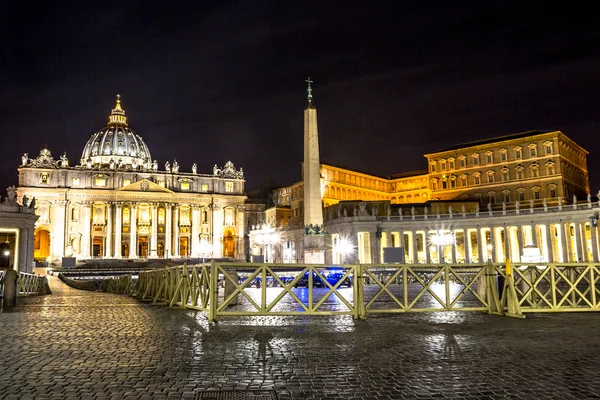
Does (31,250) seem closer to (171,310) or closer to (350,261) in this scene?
(171,310)

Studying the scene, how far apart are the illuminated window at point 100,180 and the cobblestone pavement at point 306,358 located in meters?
98.5

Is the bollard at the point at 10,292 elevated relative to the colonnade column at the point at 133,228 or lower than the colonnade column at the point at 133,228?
lower

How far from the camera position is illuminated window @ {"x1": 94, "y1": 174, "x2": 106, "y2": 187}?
350 ft

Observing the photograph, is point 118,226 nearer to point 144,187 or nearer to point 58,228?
point 144,187

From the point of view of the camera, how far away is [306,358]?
29.2 ft

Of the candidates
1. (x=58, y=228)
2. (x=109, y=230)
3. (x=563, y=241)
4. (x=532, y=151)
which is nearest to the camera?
(x=563, y=241)

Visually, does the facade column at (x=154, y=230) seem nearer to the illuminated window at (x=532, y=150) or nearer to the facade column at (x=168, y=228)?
the facade column at (x=168, y=228)

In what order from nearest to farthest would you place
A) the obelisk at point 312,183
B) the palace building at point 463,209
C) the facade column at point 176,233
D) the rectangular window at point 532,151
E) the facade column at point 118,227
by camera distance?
1. the obelisk at point 312,183
2. the palace building at point 463,209
3. the rectangular window at point 532,151
4. the facade column at point 118,227
5. the facade column at point 176,233

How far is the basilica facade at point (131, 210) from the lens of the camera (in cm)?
10069

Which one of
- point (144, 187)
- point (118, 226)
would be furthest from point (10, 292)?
point (144, 187)

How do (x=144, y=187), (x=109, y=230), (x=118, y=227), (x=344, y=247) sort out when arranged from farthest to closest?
1. (x=144, y=187)
2. (x=118, y=227)
3. (x=109, y=230)
4. (x=344, y=247)

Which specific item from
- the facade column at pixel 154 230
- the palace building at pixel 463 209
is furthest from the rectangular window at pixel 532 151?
the facade column at pixel 154 230

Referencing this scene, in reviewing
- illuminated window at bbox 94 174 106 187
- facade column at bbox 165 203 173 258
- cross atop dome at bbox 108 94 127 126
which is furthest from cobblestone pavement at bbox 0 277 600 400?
cross atop dome at bbox 108 94 127 126

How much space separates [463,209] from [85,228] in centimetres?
7191
